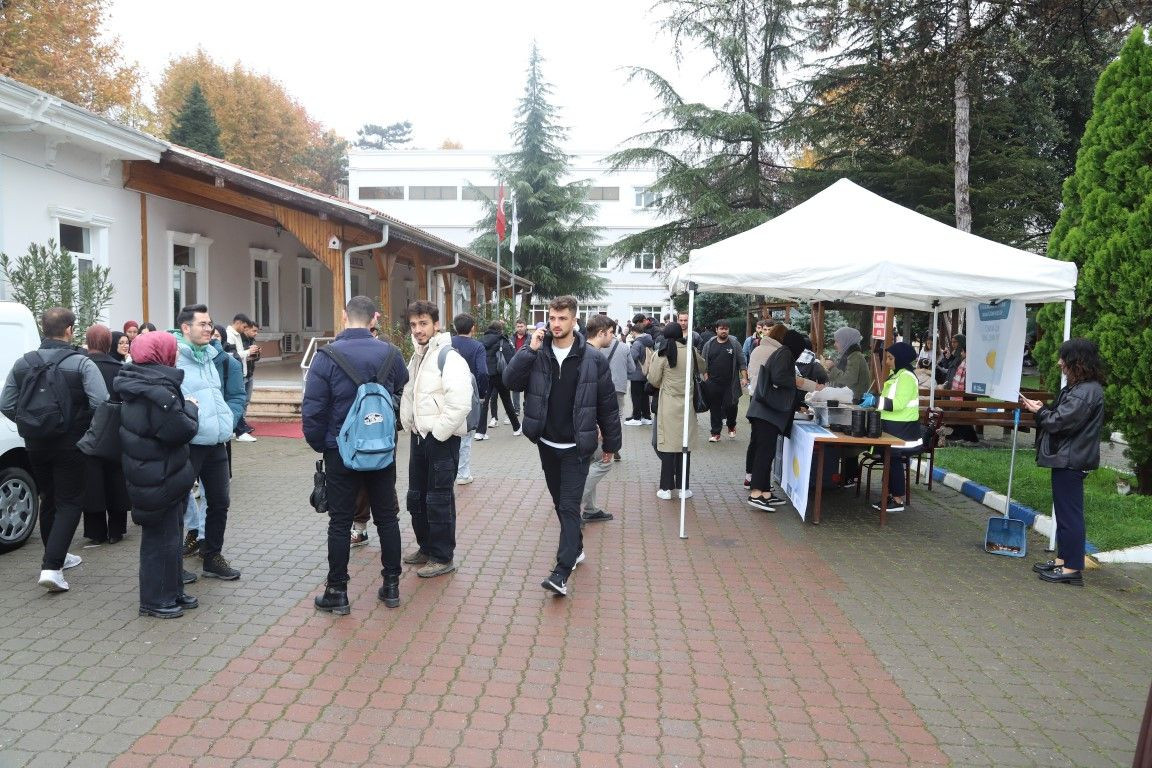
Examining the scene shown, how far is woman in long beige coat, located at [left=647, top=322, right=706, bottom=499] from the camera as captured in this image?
8117mm

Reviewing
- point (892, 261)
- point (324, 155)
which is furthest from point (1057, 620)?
point (324, 155)

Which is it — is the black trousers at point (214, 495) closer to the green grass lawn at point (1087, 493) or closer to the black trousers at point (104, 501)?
the black trousers at point (104, 501)

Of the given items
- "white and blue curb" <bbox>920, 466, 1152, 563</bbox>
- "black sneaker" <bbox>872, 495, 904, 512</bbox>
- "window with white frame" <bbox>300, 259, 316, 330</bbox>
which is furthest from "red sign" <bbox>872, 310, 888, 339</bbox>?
"window with white frame" <bbox>300, 259, 316, 330</bbox>

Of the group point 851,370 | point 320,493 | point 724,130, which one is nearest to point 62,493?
point 320,493

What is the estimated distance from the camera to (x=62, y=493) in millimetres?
5133

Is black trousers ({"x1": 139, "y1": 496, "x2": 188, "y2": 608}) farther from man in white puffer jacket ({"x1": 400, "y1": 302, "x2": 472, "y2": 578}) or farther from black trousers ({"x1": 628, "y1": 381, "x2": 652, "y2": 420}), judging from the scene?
black trousers ({"x1": 628, "y1": 381, "x2": 652, "y2": 420})

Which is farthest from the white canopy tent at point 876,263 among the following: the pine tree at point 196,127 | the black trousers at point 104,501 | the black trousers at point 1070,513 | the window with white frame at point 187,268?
the pine tree at point 196,127

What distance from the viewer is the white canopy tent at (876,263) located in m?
6.66

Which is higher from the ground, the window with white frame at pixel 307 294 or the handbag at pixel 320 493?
the window with white frame at pixel 307 294

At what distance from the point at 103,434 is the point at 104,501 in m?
1.36

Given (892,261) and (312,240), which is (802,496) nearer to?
(892,261)

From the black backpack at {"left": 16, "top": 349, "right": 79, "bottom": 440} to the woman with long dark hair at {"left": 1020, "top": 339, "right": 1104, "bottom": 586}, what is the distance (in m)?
6.89

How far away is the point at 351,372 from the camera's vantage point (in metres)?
4.72

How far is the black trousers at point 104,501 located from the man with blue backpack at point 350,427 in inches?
80.7
